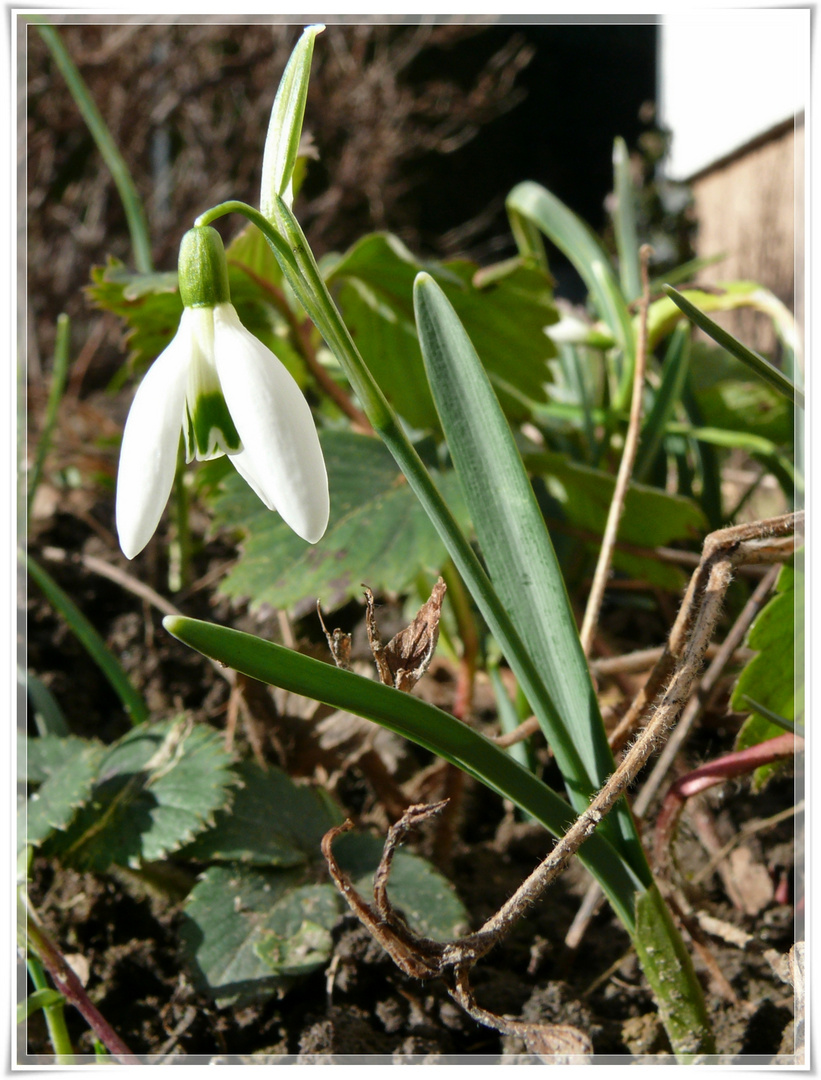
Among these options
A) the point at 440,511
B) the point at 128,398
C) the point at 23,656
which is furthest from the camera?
the point at 128,398

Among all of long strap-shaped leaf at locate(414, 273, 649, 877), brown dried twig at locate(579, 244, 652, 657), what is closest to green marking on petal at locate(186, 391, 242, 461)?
long strap-shaped leaf at locate(414, 273, 649, 877)

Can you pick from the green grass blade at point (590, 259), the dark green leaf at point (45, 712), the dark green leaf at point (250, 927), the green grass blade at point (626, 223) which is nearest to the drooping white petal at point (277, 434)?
the dark green leaf at point (250, 927)

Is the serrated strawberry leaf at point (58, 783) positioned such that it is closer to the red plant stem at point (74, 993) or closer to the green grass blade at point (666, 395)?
the red plant stem at point (74, 993)

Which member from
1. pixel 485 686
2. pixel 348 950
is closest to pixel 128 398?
pixel 485 686

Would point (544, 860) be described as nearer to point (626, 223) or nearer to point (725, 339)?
point (725, 339)

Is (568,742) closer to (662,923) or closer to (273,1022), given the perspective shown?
(662,923)

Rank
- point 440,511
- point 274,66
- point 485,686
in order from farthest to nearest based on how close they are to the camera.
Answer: point 274,66 < point 485,686 < point 440,511
